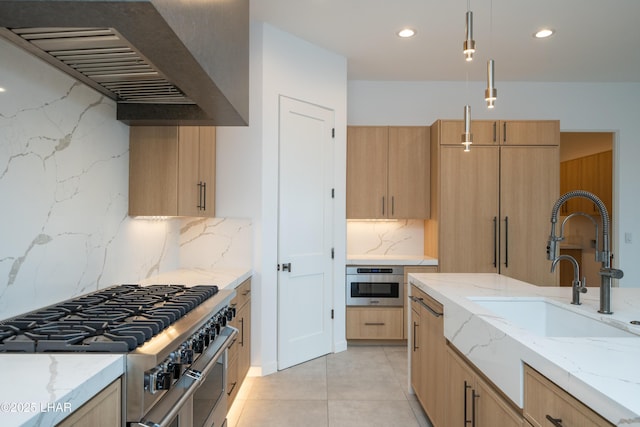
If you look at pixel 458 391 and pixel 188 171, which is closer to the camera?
pixel 458 391

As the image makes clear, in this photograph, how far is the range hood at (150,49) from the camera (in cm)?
107

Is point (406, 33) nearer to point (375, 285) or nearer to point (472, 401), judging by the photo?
point (375, 285)

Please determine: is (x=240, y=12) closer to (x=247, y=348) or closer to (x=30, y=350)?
(x=30, y=350)

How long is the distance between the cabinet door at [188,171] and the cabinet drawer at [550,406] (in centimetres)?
214

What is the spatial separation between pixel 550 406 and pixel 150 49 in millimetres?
1587

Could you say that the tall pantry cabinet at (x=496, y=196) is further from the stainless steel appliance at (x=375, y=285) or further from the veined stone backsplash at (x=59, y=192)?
the veined stone backsplash at (x=59, y=192)

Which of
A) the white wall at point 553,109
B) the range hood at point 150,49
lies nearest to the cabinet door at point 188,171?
the range hood at point 150,49

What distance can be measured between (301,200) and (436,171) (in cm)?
155

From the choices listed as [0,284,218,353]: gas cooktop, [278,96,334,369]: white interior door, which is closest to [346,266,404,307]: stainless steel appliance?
[278,96,334,369]: white interior door

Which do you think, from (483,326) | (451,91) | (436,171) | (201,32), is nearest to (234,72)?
(201,32)

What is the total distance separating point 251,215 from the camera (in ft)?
10.9

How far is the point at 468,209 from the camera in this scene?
13.4 feet

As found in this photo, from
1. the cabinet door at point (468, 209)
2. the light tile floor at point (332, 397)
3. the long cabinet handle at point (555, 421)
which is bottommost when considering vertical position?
the light tile floor at point (332, 397)

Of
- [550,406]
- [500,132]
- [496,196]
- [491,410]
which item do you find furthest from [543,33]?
[550,406]
